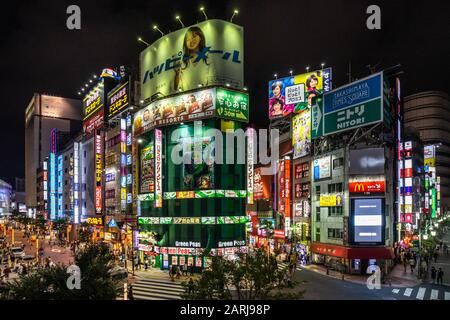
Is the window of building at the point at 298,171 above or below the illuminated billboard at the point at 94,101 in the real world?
below

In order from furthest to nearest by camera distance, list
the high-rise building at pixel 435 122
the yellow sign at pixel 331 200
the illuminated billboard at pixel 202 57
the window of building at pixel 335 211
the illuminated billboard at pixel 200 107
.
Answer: the high-rise building at pixel 435 122 → the illuminated billboard at pixel 202 57 → the illuminated billboard at pixel 200 107 → the window of building at pixel 335 211 → the yellow sign at pixel 331 200

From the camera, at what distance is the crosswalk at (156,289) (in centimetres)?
3344

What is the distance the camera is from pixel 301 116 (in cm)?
6097

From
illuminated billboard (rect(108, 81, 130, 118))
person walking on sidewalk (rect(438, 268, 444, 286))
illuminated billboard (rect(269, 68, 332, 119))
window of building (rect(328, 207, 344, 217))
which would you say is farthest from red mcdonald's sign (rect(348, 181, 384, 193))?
illuminated billboard (rect(108, 81, 130, 118))

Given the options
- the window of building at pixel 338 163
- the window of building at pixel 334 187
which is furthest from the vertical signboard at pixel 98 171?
the window of building at pixel 338 163

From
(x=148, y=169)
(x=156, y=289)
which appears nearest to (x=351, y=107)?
(x=148, y=169)

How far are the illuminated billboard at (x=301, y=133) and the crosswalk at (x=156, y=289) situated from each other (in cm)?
2842

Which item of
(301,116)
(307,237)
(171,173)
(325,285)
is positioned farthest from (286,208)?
(325,285)

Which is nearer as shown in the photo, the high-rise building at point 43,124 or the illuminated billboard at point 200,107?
the illuminated billboard at point 200,107

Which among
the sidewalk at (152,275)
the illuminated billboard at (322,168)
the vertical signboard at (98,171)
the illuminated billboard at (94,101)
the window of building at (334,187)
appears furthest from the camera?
the illuminated billboard at (94,101)

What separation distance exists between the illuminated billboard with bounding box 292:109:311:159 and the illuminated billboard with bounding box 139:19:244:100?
43.8ft

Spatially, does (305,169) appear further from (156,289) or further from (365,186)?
(156,289)

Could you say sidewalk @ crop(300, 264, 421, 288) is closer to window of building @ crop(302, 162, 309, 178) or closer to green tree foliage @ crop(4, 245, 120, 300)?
window of building @ crop(302, 162, 309, 178)

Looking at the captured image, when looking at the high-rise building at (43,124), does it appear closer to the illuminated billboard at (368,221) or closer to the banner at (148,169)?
the banner at (148,169)
